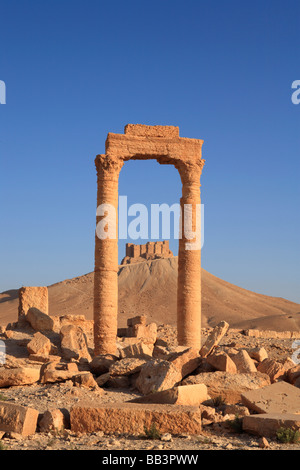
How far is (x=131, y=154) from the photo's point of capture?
18.0 m

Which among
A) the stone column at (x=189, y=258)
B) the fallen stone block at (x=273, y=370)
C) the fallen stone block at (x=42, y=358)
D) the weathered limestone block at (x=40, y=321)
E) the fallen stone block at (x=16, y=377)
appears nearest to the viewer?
the fallen stone block at (x=16, y=377)

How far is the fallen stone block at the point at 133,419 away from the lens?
7.99 m

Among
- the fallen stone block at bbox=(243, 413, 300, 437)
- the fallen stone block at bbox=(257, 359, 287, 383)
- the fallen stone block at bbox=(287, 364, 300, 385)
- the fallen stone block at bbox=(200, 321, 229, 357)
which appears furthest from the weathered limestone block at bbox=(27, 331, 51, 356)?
the fallen stone block at bbox=(243, 413, 300, 437)

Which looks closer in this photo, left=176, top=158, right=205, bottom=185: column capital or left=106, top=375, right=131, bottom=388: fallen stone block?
left=106, top=375, right=131, bottom=388: fallen stone block

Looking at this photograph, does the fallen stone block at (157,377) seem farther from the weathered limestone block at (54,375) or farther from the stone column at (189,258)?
the stone column at (189,258)

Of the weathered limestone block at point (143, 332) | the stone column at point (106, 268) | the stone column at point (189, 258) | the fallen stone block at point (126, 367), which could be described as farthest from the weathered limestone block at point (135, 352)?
the weathered limestone block at point (143, 332)

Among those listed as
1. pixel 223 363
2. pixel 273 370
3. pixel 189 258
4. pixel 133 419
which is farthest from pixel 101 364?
pixel 133 419

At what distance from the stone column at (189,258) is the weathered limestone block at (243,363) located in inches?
203

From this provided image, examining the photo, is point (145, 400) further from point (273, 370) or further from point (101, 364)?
point (101, 364)

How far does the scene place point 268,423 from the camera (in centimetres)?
809

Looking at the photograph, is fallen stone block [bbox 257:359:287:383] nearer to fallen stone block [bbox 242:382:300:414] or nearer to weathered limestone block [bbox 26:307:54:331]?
fallen stone block [bbox 242:382:300:414]

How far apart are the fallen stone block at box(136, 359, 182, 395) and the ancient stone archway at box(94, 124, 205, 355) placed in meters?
5.55

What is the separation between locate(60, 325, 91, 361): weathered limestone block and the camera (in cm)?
1694

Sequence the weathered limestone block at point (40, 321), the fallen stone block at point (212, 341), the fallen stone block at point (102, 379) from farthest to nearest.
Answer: the weathered limestone block at point (40, 321), the fallen stone block at point (212, 341), the fallen stone block at point (102, 379)
